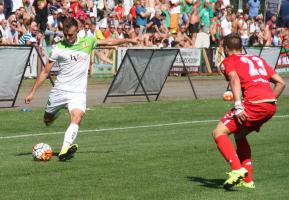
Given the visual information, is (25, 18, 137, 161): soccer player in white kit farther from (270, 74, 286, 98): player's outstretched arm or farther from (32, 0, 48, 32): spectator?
(32, 0, 48, 32): spectator

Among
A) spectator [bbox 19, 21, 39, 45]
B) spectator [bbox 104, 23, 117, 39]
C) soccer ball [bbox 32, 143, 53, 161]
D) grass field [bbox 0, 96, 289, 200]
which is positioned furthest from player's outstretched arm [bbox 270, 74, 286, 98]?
spectator [bbox 104, 23, 117, 39]

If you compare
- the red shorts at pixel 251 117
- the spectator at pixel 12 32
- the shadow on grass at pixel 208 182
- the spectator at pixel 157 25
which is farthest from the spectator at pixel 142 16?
the red shorts at pixel 251 117

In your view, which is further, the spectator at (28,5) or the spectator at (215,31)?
the spectator at (215,31)

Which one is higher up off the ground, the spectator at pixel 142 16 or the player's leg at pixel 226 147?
the player's leg at pixel 226 147

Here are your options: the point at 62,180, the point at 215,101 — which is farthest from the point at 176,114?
the point at 62,180

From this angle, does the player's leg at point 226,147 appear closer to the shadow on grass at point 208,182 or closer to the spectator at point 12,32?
the shadow on grass at point 208,182

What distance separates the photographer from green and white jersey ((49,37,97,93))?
14.1 m

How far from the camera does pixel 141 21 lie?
35.7 m

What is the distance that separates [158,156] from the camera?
1430 cm

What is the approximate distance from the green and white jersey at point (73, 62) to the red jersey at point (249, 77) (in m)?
3.76

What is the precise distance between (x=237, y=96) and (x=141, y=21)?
25226 mm

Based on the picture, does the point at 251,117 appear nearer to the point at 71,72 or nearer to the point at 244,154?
the point at 244,154

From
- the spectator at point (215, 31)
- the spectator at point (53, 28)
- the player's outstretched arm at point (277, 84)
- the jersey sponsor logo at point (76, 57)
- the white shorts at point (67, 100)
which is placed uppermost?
the player's outstretched arm at point (277, 84)

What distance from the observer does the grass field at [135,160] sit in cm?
1085
